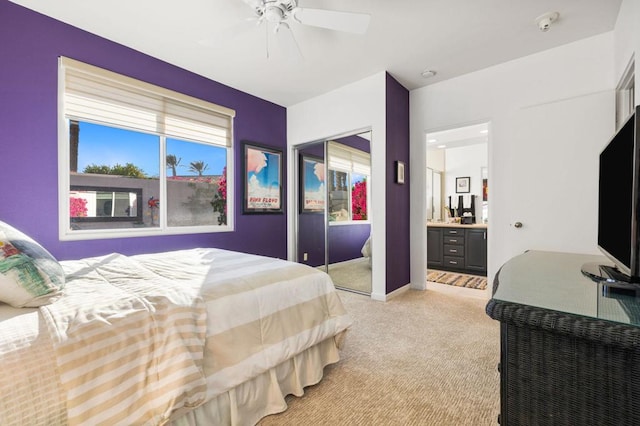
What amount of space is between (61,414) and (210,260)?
1256mm

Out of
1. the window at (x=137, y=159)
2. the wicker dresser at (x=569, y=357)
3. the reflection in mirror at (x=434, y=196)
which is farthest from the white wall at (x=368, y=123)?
the reflection in mirror at (x=434, y=196)

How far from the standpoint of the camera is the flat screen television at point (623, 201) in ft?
2.87

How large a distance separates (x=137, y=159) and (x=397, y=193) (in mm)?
3004

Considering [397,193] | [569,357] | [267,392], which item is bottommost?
[267,392]

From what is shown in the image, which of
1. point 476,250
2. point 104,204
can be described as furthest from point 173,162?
point 476,250

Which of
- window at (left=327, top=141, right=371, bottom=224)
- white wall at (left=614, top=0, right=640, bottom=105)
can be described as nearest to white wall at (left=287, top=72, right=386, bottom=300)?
window at (left=327, top=141, right=371, bottom=224)

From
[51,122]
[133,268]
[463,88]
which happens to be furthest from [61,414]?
[463,88]

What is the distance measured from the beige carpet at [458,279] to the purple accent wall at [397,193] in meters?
0.82

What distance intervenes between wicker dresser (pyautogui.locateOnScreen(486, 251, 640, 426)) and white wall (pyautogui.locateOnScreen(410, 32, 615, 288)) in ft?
7.64

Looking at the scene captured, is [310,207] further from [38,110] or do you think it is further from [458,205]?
[38,110]

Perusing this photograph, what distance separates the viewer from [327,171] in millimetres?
4105

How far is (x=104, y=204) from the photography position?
2848 millimetres

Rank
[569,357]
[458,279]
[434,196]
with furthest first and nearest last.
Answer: [434,196] → [458,279] → [569,357]

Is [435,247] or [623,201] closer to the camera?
[623,201]
